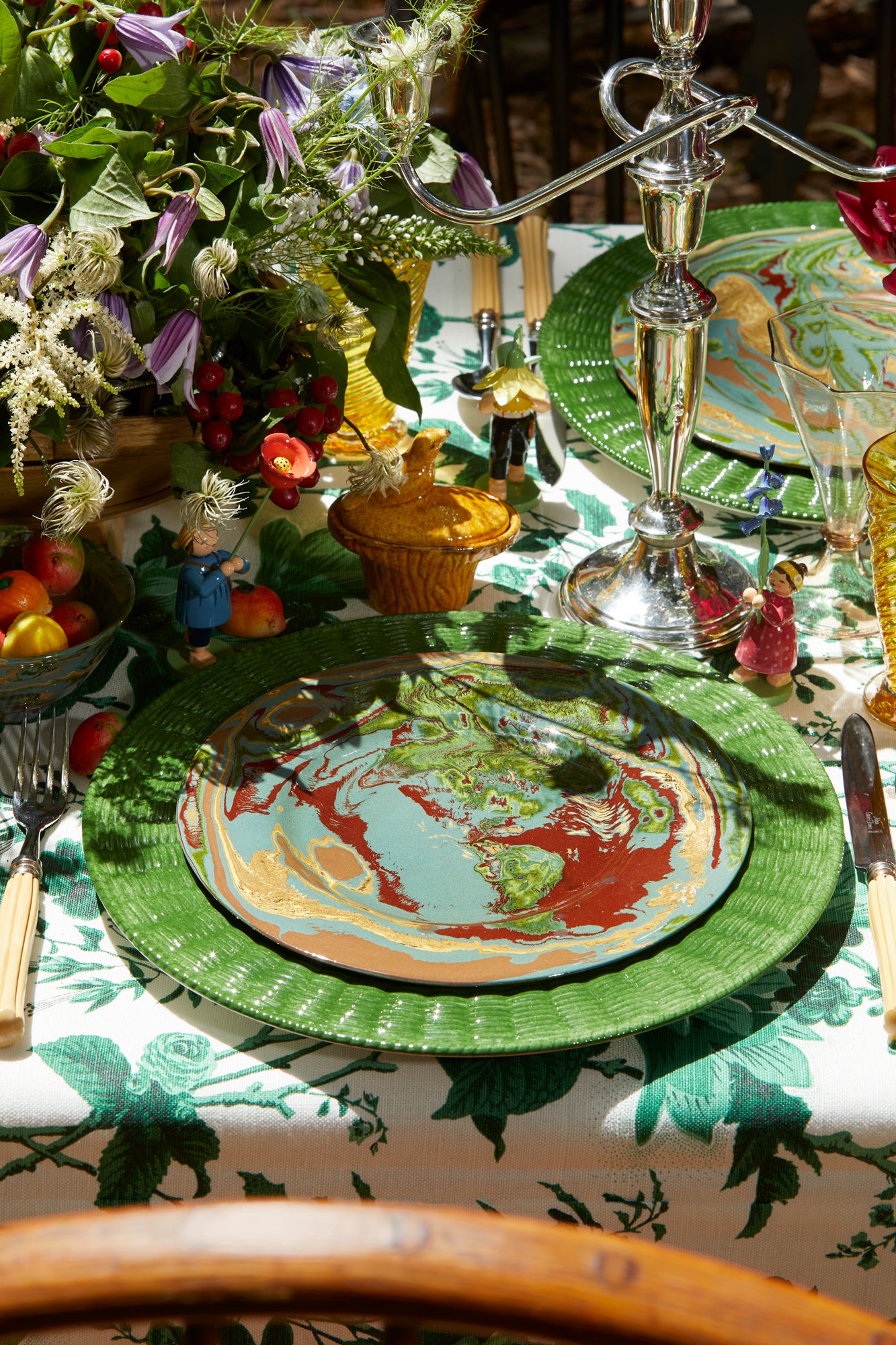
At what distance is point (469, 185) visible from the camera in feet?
3.09

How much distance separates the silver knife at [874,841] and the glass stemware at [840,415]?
0.18 meters

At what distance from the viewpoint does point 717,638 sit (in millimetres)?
918

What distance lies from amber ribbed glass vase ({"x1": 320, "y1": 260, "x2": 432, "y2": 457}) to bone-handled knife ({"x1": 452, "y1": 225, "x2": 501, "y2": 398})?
9 cm

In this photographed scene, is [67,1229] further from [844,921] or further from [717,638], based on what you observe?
[717,638]

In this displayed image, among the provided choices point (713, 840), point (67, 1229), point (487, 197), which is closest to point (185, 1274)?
point (67, 1229)

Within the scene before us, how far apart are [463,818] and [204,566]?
0.27m

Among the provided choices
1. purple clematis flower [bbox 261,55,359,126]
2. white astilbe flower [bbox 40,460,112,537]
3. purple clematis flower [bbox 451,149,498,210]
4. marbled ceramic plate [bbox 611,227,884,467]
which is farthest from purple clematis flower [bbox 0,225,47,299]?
marbled ceramic plate [bbox 611,227,884,467]

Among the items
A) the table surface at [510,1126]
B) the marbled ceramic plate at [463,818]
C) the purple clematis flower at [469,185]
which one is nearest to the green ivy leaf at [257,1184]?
the table surface at [510,1126]

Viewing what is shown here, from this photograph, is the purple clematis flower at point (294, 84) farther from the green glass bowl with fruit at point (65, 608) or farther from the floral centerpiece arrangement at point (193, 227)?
the green glass bowl with fruit at point (65, 608)

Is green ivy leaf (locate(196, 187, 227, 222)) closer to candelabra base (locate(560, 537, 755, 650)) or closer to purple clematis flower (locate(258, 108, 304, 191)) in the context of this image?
purple clematis flower (locate(258, 108, 304, 191))

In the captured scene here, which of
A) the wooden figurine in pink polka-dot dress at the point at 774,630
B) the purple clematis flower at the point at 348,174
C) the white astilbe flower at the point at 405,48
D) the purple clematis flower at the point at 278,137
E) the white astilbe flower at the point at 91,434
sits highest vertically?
the white astilbe flower at the point at 405,48

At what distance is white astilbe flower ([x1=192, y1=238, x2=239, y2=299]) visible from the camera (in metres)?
0.76

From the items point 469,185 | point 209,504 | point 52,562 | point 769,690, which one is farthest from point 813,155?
point 52,562

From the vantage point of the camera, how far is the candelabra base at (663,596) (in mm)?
920
